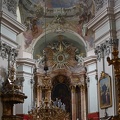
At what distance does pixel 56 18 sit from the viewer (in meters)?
18.5

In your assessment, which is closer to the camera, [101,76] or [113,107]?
[113,107]

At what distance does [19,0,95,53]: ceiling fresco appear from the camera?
58.2 ft

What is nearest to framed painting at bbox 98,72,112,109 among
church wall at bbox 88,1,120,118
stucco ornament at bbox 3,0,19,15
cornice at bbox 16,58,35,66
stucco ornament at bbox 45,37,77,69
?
church wall at bbox 88,1,120,118

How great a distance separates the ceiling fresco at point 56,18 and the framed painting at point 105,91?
5.72 metres

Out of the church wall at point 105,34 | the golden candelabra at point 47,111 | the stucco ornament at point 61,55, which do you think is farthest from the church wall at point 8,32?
the stucco ornament at point 61,55

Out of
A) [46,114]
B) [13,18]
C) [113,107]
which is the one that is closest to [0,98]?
[46,114]

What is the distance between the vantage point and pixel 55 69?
1895 centimetres

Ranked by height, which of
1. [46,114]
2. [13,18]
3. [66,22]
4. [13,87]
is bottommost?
[46,114]

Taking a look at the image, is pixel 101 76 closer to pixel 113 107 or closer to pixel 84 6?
pixel 113 107

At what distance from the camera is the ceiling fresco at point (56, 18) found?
17734mm

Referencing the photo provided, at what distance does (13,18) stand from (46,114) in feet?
12.9

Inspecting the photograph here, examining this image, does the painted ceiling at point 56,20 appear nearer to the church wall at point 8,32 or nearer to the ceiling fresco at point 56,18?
the ceiling fresco at point 56,18

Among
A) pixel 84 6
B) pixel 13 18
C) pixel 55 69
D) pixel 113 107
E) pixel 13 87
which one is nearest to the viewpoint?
pixel 113 107

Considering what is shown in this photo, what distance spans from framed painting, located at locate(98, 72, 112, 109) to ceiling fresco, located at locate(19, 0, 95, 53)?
572 centimetres
